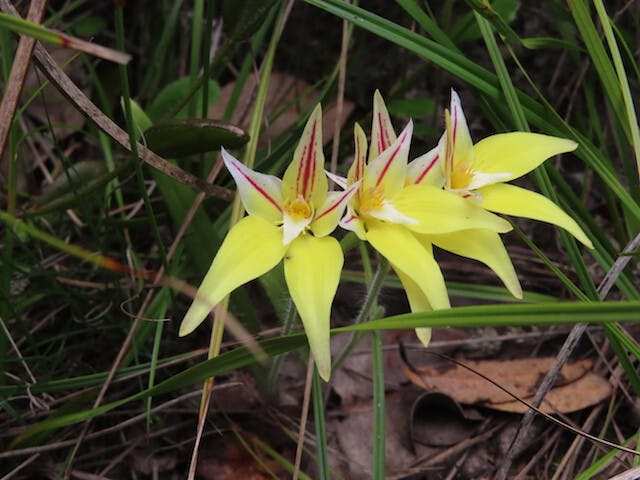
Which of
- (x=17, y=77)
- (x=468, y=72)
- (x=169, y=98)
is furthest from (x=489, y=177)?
(x=169, y=98)

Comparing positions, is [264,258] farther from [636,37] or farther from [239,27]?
[636,37]

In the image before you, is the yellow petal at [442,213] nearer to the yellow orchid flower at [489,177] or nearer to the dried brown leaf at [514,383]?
the yellow orchid flower at [489,177]

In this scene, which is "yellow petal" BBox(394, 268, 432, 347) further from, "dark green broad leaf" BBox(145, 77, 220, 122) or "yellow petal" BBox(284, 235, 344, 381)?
"dark green broad leaf" BBox(145, 77, 220, 122)

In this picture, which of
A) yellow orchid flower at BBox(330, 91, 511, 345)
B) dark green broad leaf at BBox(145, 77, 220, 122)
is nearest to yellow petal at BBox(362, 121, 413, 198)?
yellow orchid flower at BBox(330, 91, 511, 345)

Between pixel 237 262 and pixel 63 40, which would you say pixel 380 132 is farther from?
pixel 63 40

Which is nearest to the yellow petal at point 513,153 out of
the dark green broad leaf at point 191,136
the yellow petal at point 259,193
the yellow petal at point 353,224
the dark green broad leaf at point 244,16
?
the yellow petal at point 353,224

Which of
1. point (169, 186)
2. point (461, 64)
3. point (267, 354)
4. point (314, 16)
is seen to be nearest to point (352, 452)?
point (267, 354)

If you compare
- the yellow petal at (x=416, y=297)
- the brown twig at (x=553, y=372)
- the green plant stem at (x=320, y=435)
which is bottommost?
the green plant stem at (x=320, y=435)
